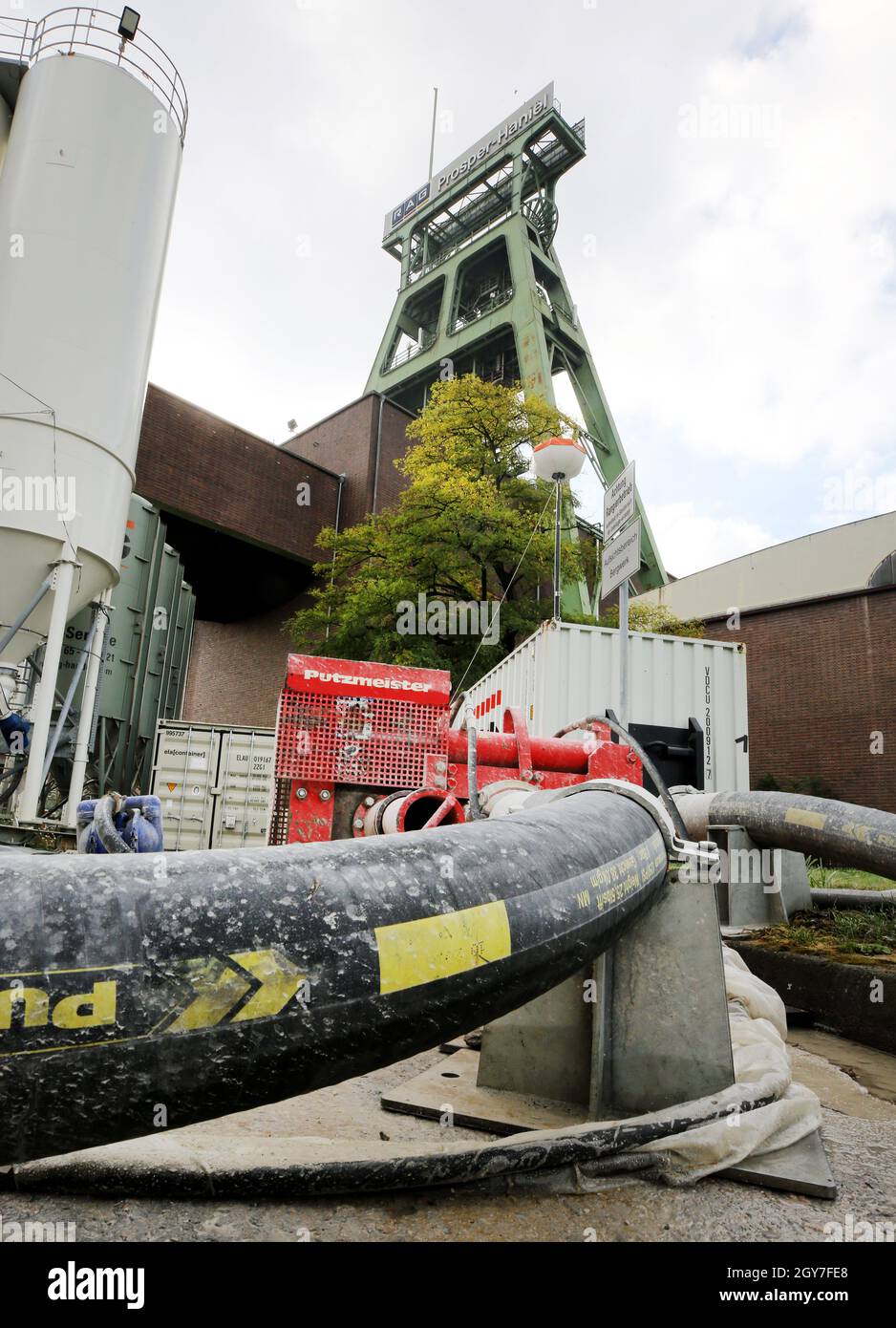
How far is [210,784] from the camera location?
1325 cm

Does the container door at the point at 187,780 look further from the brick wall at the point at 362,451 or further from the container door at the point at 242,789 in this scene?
the brick wall at the point at 362,451

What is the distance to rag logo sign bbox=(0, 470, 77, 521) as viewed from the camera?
8227mm

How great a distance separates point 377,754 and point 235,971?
3.19m

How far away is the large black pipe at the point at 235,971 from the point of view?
1.10 meters

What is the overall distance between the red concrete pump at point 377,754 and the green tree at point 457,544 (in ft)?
35.1

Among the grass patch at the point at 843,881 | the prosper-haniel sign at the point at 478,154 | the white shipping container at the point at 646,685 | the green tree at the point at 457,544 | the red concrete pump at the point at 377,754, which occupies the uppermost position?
the prosper-haniel sign at the point at 478,154

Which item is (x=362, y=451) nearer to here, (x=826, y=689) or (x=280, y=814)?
(x=826, y=689)

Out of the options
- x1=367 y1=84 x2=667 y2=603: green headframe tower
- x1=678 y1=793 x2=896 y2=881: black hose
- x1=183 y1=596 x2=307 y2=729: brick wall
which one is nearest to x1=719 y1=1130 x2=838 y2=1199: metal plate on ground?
x1=678 y1=793 x2=896 y2=881: black hose

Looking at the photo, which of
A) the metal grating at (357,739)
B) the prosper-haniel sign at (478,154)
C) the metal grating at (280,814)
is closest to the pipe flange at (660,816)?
the metal grating at (357,739)

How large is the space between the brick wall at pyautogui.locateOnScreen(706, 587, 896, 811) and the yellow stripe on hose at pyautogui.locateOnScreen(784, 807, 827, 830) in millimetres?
12985

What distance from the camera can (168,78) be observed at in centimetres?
1055

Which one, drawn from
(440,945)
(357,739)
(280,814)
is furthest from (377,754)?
(440,945)

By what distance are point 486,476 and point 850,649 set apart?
8678 millimetres
